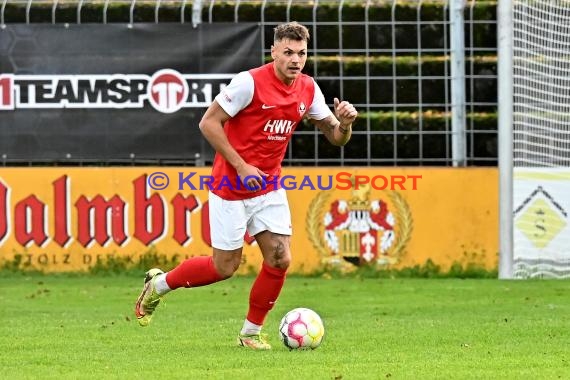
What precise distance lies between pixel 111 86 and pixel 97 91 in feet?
0.56

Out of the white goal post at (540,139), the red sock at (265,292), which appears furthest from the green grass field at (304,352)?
the white goal post at (540,139)

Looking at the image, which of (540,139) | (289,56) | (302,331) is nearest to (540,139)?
(540,139)

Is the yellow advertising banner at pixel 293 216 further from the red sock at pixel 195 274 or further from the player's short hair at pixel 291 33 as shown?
the player's short hair at pixel 291 33

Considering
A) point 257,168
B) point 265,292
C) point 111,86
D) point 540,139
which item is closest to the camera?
point 257,168

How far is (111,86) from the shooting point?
16.4 meters

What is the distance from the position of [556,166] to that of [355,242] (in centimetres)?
235

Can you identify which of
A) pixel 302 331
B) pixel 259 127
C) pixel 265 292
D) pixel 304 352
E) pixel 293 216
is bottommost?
pixel 304 352

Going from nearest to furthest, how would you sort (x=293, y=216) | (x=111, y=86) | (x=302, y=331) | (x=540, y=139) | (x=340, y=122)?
1. (x=302, y=331)
2. (x=340, y=122)
3. (x=540, y=139)
4. (x=293, y=216)
5. (x=111, y=86)

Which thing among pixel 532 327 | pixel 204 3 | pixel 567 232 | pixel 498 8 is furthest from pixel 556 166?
pixel 532 327

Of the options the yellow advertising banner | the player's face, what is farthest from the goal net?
the player's face

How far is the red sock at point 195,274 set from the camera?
9453 mm

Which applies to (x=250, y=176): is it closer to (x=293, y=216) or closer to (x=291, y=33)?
(x=291, y=33)

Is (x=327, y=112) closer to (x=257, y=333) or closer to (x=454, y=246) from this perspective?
(x=257, y=333)

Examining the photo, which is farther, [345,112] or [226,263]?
[226,263]
